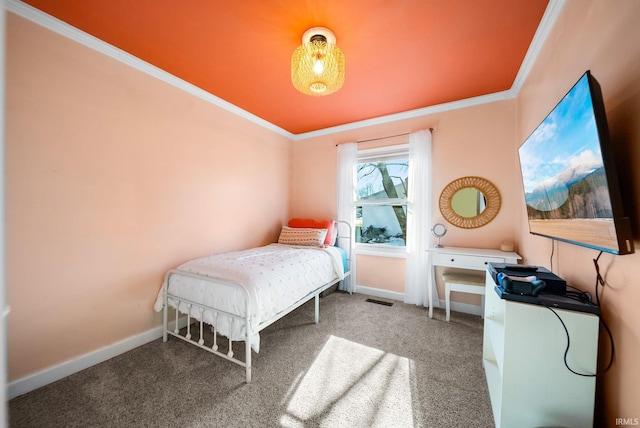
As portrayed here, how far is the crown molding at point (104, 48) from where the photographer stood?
157 cm

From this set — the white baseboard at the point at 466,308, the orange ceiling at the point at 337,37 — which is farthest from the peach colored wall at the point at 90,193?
the white baseboard at the point at 466,308

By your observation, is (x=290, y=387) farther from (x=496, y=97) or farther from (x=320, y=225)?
(x=496, y=97)

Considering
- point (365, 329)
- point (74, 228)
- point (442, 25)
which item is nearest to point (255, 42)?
point (442, 25)

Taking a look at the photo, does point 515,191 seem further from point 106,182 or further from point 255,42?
point 106,182

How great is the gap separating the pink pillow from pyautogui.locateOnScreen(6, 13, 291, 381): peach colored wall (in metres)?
1.27

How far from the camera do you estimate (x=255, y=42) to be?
Answer: 1857mm

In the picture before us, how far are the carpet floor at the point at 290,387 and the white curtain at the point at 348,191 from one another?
1.20m

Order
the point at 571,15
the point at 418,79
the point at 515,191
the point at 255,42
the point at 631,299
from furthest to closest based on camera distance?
1. the point at 515,191
2. the point at 418,79
3. the point at 255,42
4. the point at 571,15
5. the point at 631,299

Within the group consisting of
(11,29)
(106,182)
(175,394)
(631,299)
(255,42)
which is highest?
(255,42)

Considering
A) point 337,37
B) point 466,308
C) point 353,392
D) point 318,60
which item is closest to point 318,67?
point 318,60

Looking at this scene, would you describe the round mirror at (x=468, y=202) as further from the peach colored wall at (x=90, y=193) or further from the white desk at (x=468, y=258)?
the peach colored wall at (x=90, y=193)

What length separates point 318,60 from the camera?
173cm

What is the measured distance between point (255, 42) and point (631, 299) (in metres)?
2.62

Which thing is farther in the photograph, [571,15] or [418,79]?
[418,79]
